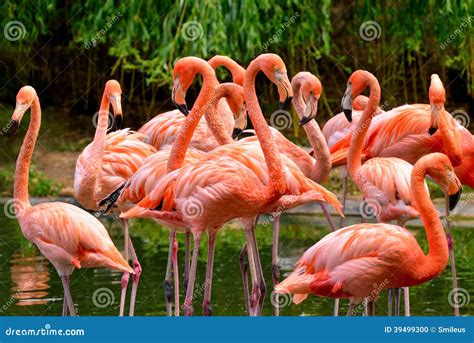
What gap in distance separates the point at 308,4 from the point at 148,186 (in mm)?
5558

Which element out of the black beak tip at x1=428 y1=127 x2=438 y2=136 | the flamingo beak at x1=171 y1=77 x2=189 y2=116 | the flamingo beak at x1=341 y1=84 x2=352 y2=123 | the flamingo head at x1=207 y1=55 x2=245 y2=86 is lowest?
the black beak tip at x1=428 y1=127 x2=438 y2=136

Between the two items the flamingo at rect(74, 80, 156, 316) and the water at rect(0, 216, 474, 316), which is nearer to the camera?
the flamingo at rect(74, 80, 156, 316)

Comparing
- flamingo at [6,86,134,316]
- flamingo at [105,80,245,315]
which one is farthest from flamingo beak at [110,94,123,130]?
flamingo at [6,86,134,316]

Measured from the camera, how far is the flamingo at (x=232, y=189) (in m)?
5.36

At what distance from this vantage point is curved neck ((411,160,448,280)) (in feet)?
16.4

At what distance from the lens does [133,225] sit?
9.89 m

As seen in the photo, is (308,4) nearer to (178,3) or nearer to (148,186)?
(178,3)

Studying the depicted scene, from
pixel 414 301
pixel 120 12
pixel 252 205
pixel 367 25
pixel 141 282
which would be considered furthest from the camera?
pixel 367 25

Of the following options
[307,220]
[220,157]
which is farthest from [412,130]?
[307,220]

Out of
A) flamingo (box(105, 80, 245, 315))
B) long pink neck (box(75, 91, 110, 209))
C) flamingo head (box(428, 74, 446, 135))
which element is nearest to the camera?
flamingo (box(105, 80, 245, 315))

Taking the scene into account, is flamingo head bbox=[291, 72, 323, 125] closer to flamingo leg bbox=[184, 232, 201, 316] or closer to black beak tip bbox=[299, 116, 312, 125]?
black beak tip bbox=[299, 116, 312, 125]

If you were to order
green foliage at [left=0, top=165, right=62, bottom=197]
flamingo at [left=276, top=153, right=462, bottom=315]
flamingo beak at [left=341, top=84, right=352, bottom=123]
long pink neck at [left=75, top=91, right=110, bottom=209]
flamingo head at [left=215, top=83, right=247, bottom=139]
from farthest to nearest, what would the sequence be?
green foliage at [left=0, top=165, right=62, bottom=197] < flamingo beak at [left=341, top=84, right=352, bottom=123] < long pink neck at [left=75, top=91, right=110, bottom=209] < flamingo head at [left=215, top=83, right=247, bottom=139] < flamingo at [left=276, top=153, right=462, bottom=315]

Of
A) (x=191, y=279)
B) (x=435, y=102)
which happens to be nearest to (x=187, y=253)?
(x=191, y=279)

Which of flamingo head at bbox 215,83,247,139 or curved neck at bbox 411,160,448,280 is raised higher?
flamingo head at bbox 215,83,247,139
